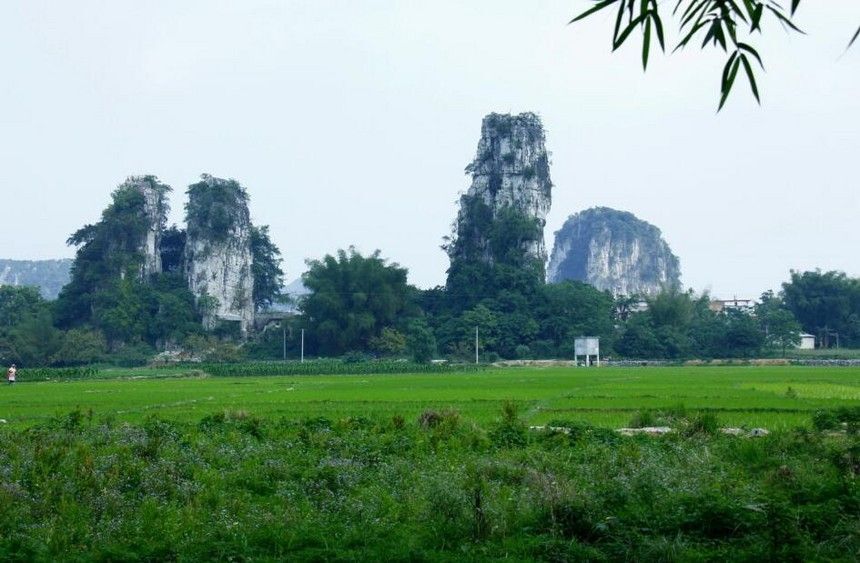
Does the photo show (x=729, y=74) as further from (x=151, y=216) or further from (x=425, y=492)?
(x=151, y=216)

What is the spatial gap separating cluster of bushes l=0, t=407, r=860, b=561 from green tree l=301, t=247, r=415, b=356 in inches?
2258

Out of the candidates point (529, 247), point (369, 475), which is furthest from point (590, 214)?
point (369, 475)

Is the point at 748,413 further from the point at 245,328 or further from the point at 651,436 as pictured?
the point at 245,328

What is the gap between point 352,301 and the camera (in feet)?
233

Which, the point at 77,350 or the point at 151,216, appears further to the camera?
the point at 151,216

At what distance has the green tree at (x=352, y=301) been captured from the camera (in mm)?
69875

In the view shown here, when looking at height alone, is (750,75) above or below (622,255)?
below

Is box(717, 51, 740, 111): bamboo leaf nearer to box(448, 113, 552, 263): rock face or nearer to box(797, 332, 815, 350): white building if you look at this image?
box(797, 332, 815, 350): white building

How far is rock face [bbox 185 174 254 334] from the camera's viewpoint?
77500 millimetres

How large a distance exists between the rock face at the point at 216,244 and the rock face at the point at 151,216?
2884 mm

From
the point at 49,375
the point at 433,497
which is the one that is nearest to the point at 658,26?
the point at 433,497

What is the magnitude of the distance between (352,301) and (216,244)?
14200mm

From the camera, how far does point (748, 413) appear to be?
1881 centimetres

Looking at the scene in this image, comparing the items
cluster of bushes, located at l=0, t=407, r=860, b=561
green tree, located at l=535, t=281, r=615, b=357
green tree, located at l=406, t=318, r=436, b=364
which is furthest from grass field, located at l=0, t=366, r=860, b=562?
green tree, located at l=535, t=281, r=615, b=357
